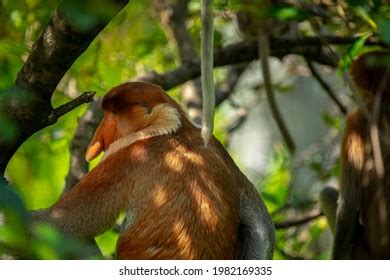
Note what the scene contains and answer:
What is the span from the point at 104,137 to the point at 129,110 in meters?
0.16

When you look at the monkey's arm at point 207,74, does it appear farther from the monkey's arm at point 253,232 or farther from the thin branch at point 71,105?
the monkey's arm at point 253,232

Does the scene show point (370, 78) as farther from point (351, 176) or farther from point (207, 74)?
point (207, 74)

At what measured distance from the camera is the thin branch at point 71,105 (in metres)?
2.37

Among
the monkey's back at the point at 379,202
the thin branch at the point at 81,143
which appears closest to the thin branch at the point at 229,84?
the monkey's back at the point at 379,202

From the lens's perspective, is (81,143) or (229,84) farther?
(229,84)

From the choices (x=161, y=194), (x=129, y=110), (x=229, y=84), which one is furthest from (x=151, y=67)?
(x=161, y=194)

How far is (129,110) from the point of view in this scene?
11.5ft

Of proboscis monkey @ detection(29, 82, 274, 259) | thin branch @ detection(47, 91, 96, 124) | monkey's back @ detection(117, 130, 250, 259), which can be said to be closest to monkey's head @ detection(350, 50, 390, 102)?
proboscis monkey @ detection(29, 82, 274, 259)

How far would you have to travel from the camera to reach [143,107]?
3500 millimetres

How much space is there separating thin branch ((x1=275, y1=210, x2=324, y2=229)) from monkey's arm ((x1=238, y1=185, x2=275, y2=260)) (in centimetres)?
98
